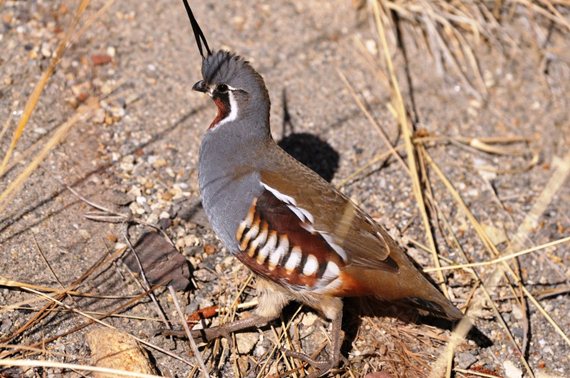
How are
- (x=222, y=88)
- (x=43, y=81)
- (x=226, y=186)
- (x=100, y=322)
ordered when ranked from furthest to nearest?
(x=222, y=88), (x=226, y=186), (x=100, y=322), (x=43, y=81)

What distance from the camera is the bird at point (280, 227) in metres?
4.12

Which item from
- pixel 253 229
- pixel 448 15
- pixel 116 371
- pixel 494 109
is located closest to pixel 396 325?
pixel 253 229

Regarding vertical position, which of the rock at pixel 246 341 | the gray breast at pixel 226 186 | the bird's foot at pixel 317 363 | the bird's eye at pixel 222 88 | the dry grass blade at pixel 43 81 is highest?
the dry grass blade at pixel 43 81

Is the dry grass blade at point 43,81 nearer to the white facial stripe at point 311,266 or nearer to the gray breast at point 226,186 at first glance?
the gray breast at point 226,186

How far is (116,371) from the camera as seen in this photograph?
137 inches

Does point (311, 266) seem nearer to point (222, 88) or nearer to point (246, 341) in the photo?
point (246, 341)

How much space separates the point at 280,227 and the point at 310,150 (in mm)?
1656

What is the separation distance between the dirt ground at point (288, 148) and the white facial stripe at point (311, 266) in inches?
26.8

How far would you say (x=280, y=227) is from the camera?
4129 mm

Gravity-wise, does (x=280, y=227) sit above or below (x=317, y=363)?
above

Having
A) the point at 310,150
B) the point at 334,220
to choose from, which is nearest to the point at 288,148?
the point at 310,150

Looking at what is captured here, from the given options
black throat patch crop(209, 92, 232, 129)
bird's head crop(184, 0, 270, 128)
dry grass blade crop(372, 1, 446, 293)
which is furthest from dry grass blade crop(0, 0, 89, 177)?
dry grass blade crop(372, 1, 446, 293)

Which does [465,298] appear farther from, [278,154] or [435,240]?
[278,154]

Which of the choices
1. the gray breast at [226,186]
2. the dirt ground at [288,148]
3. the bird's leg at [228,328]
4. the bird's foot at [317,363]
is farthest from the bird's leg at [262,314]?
the gray breast at [226,186]
